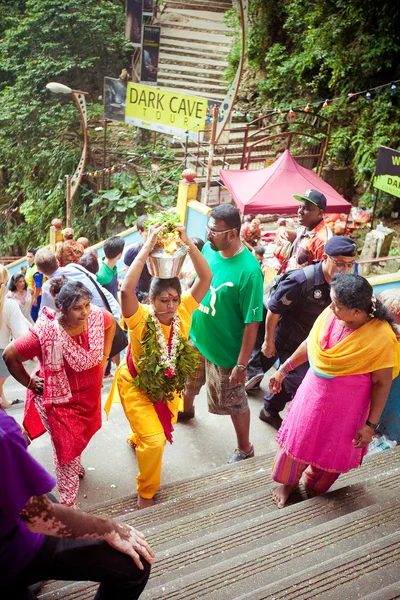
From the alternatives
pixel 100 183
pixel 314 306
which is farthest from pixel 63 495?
pixel 100 183

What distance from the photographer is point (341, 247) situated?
366 centimetres

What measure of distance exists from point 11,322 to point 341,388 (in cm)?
269

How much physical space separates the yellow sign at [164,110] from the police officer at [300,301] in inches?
232

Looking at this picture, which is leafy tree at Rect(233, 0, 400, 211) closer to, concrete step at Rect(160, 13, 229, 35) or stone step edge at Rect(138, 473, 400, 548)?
concrete step at Rect(160, 13, 229, 35)

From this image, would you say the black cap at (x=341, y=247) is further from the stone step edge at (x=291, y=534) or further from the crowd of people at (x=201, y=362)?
the stone step edge at (x=291, y=534)

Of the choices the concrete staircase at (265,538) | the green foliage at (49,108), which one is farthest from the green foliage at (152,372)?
the green foliage at (49,108)

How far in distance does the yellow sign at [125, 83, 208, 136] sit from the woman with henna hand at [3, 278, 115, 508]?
6.60m

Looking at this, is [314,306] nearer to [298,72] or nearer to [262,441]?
[262,441]

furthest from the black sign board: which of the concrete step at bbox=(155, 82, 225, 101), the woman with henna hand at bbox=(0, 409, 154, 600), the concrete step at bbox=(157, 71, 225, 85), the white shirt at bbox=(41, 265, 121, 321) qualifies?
the woman with henna hand at bbox=(0, 409, 154, 600)

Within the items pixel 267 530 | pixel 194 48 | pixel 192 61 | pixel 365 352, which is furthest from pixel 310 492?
pixel 194 48

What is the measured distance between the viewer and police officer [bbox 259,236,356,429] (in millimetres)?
3715

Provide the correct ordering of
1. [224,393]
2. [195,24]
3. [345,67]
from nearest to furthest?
[224,393] < [345,67] < [195,24]

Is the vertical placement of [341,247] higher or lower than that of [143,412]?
higher

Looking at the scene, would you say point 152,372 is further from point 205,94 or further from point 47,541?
point 205,94
